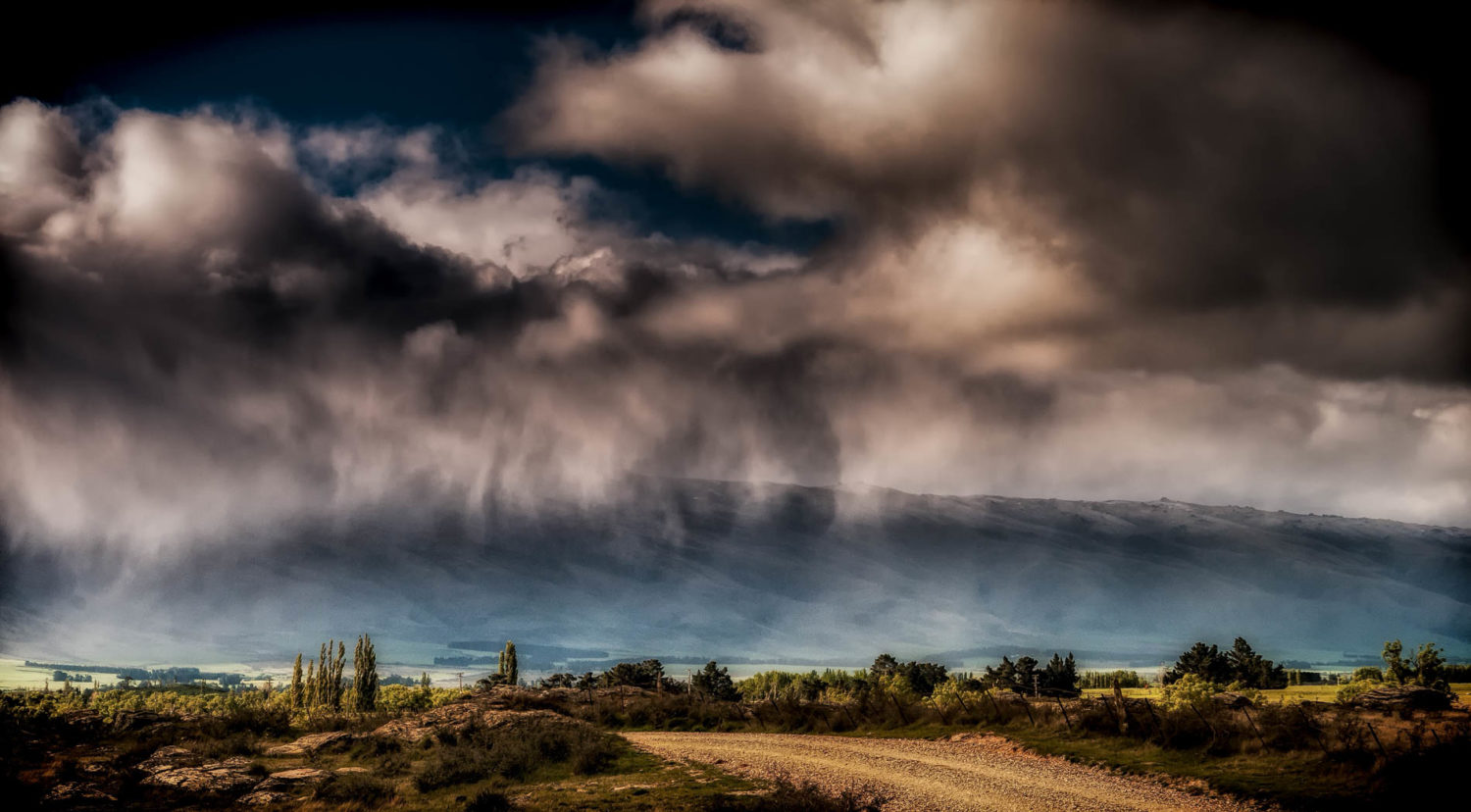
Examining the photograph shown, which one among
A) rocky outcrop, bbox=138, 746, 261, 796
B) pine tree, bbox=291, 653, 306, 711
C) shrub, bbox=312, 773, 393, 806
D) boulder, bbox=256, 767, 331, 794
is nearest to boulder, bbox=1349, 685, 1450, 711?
shrub, bbox=312, 773, 393, 806

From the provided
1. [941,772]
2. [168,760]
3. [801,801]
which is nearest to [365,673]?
[168,760]

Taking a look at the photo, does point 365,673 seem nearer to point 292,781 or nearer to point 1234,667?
point 292,781

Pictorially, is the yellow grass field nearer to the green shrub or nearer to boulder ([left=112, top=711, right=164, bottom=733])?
the green shrub

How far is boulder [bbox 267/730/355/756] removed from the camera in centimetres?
3872

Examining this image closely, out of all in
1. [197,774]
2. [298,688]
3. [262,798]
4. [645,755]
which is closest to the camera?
[262,798]

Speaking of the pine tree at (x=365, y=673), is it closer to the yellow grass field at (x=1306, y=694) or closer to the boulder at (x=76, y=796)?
the yellow grass field at (x=1306, y=694)

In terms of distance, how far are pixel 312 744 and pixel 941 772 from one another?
2924cm

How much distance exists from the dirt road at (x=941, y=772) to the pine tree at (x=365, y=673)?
8768 centimetres

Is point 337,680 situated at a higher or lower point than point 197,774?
lower

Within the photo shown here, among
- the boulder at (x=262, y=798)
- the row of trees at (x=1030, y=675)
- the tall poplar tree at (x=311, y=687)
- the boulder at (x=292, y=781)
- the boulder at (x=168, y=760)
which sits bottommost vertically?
the row of trees at (x=1030, y=675)

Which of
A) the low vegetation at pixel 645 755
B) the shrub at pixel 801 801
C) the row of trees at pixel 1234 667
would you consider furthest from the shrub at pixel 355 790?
the row of trees at pixel 1234 667

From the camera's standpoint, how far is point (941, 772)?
90.4ft

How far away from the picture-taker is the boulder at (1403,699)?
29875 mm

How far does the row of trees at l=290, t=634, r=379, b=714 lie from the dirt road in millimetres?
86445
